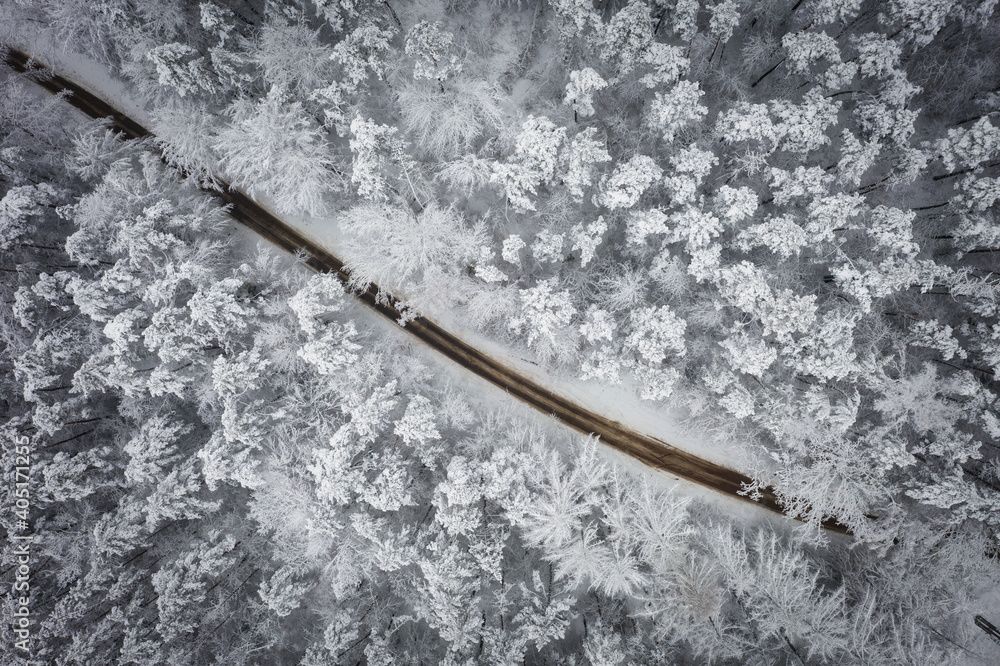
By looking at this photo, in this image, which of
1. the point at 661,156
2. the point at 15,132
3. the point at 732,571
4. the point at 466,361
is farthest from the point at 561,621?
the point at 15,132

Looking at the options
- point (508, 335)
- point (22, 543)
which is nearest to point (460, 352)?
point (508, 335)

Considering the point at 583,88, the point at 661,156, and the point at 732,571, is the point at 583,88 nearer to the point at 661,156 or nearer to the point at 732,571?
the point at 661,156

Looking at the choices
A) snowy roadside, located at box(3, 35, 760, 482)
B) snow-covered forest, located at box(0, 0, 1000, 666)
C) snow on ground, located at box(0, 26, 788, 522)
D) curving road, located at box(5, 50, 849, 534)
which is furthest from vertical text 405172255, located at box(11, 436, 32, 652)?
snowy roadside, located at box(3, 35, 760, 482)

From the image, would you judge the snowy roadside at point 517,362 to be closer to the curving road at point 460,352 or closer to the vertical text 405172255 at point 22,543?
the curving road at point 460,352

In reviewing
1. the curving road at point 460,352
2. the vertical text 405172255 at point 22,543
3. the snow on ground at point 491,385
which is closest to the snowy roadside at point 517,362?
the snow on ground at point 491,385

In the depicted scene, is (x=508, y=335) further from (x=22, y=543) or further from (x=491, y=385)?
(x=22, y=543)

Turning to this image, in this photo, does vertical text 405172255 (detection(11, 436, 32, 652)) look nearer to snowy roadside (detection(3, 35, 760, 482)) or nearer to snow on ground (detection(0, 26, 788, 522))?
snow on ground (detection(0, 26, 788, 522))
